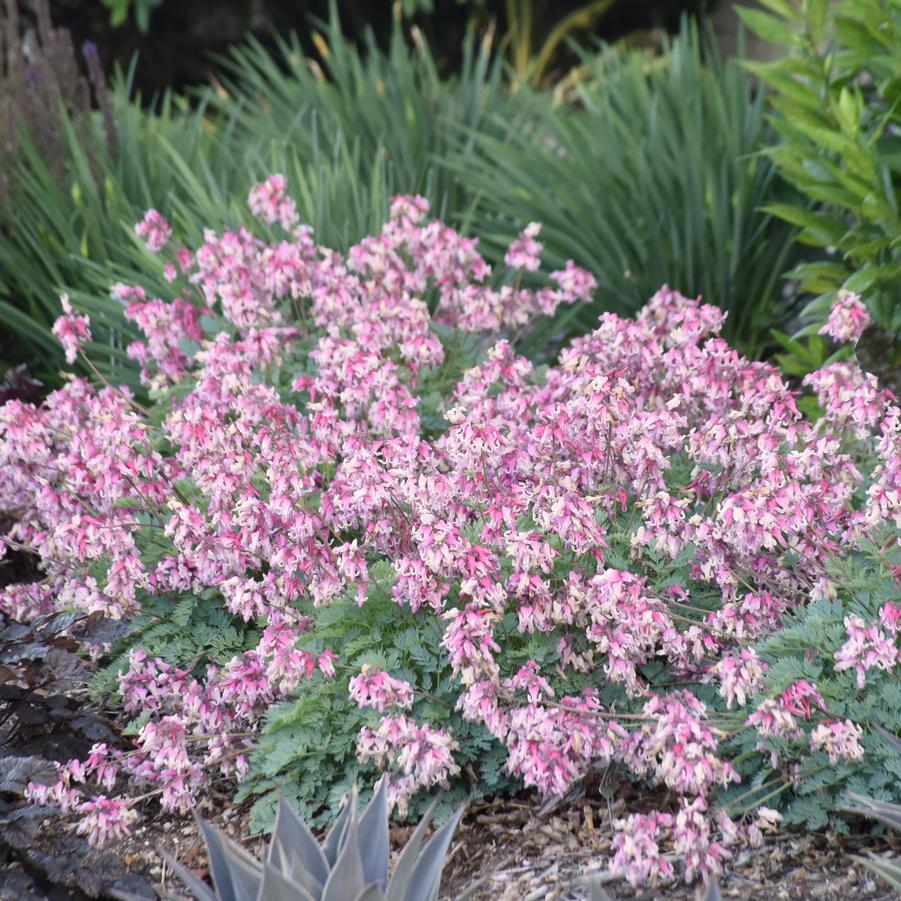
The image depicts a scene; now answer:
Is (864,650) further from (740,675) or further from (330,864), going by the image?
(330,864)

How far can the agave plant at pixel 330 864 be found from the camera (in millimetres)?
2133

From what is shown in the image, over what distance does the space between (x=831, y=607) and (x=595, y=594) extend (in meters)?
0.53

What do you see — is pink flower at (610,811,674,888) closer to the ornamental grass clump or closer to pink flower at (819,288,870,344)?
the ornamental grass clump

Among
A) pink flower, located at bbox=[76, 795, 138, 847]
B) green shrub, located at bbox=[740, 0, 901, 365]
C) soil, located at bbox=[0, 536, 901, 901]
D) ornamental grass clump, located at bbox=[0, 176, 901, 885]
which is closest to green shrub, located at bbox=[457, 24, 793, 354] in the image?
green shrub, located at bbox=[740, 0, 901, 365]

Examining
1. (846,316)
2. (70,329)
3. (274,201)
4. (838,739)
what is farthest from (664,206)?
(838,739)

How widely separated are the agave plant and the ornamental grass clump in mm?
276

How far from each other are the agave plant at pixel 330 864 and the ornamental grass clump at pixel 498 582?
276 mm

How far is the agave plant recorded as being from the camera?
7.00 feet

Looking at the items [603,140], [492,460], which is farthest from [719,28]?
[492,460]

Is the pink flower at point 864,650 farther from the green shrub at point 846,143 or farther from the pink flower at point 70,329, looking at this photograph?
the pink flower at point 70,329

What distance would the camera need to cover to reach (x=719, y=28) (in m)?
11.4

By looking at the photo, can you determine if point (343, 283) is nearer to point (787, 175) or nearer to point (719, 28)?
point (787, 175)

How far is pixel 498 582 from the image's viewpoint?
9.21 ft

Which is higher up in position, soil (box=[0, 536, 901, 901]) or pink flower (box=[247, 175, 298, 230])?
pink flower (box=[247, 175, 298, 230])
